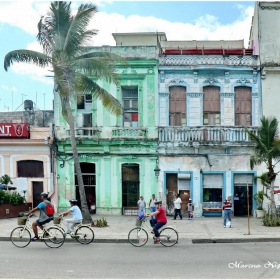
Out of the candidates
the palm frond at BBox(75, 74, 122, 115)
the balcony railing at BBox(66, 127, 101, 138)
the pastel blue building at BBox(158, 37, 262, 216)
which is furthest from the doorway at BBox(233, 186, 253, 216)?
the palm frond at BBox(75, 74, 122, 115)

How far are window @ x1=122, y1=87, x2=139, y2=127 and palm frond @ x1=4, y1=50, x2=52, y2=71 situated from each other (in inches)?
250

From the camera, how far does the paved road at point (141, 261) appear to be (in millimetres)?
9758

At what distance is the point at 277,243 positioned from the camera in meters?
14.3

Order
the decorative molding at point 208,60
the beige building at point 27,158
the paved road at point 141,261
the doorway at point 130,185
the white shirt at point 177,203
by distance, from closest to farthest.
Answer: the paved road at point 141,261 < the white shirt at point 177,203 < the decorative molding at point 208,60 < the doorway at point 130,185 < the beige building at point 27,158

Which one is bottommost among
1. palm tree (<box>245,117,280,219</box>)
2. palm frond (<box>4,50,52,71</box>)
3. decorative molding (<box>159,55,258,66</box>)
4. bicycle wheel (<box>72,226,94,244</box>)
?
bicycle wheel (<box>72,226,94,244</box>)

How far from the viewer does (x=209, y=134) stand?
22688 mm

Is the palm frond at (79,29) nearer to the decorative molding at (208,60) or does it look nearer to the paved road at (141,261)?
the decorative molding at (208,60)

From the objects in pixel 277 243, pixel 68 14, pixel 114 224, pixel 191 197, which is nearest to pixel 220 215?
pixel 191 197

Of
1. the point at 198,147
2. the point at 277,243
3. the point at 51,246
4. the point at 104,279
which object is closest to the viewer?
the point at 104,279

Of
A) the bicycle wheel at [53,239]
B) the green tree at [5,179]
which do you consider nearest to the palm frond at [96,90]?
the bicycle wheel at [53,239]

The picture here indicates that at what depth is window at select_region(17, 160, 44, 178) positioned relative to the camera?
24.0m

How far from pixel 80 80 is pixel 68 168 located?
269 inches

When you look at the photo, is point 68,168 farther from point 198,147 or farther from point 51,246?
point 51,246

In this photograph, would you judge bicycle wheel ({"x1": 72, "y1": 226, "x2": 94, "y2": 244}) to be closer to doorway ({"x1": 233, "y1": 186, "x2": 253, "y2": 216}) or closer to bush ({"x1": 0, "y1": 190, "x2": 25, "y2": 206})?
bush ({"x1": 0, "y1": 190, "x2": 25, "y2": 206})
